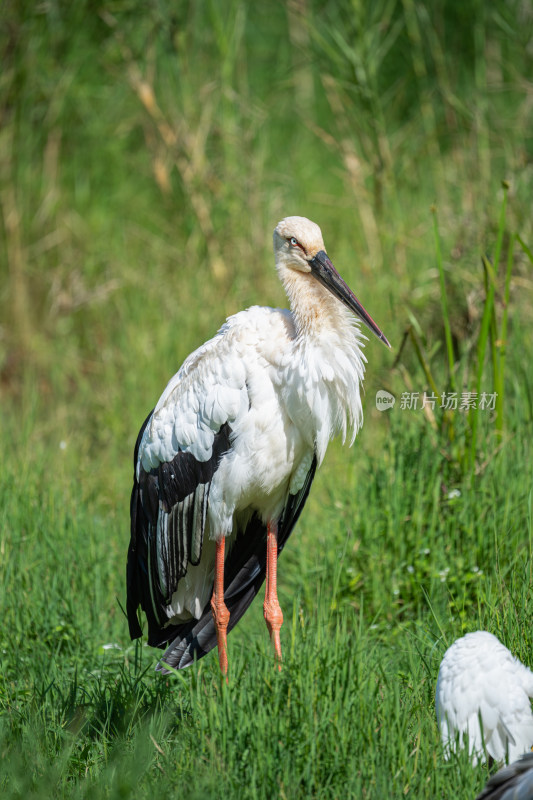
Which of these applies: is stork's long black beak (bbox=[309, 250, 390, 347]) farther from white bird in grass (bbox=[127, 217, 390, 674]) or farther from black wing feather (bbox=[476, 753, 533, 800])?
black wing feather (bbox=[476, 753, 533, 800])

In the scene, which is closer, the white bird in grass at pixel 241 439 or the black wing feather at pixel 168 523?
the white bird in grass at pixel 241 439

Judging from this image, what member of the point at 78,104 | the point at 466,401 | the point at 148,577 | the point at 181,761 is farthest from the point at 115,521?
the point at 78,104

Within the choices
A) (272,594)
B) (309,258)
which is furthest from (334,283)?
(272,594)

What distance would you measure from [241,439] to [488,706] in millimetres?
1152

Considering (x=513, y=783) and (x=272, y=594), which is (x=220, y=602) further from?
(x=513, y=783)

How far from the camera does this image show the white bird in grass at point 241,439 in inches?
122

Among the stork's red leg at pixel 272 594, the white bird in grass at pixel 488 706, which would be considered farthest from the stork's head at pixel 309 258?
the white bird in grass at pixel 488 706

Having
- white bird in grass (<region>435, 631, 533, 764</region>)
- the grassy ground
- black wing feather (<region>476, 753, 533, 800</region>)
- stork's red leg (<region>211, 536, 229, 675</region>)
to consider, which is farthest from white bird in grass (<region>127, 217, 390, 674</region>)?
black wing feather (<region>476, 753, 533, 800</region>)

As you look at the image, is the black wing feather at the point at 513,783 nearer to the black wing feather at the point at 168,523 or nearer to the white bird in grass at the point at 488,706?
the white bird in grass at the point at 488,706

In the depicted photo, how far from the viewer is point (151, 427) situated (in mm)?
3348

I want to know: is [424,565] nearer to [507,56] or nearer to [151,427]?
[151,427]

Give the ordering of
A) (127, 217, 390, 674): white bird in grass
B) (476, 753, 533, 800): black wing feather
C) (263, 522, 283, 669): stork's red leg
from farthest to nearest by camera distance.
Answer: (263, 522, 283, 669): stork's red leg → (127, 217, 390, 674): white bird in grass → (476, 753, 533, 800): black wing feather

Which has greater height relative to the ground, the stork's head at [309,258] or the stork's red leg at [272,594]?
the stork's head at [309,258]

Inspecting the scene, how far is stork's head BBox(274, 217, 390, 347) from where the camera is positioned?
3156 millimetres
